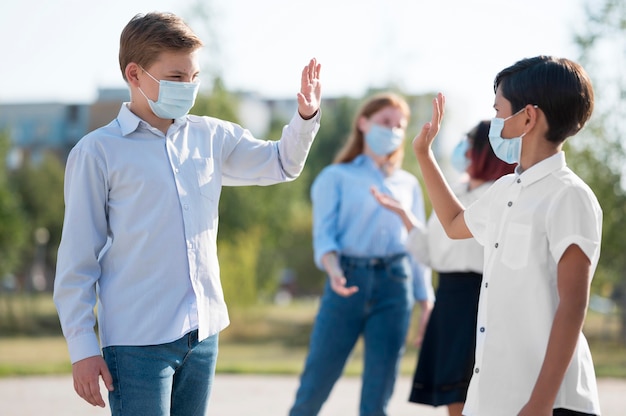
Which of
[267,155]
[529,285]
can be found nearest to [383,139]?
[267,155]

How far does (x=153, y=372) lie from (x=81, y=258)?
431 mm

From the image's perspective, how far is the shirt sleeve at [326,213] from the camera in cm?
543

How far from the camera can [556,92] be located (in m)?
2.85

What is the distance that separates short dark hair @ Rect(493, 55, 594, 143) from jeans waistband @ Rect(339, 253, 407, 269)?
8.19ft

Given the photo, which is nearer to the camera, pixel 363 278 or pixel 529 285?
pixel 529 285

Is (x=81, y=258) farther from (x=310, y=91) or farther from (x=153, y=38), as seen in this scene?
(x=310, y=91)

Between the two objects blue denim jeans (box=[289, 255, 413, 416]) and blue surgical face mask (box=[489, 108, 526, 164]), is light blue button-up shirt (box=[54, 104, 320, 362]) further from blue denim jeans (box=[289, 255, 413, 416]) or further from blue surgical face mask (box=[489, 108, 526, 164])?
blue denim jeans (box=[289, 255, 413, 416])

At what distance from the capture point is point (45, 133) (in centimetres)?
4259

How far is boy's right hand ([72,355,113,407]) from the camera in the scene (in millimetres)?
3076

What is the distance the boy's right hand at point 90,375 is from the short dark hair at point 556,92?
1.52 m

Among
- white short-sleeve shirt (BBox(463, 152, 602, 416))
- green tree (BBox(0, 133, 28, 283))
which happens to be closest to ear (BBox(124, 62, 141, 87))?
white short-sleeve shirt (BBox(463, 152, 602, 416))

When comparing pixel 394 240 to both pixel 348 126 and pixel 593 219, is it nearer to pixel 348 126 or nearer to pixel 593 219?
pixel 593 219

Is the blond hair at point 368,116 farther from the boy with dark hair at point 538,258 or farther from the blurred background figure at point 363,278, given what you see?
the boy with dark hair at point 538,258

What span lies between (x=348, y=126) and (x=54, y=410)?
2752 cm
